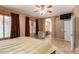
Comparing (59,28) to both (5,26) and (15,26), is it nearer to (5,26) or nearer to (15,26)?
(15,26)

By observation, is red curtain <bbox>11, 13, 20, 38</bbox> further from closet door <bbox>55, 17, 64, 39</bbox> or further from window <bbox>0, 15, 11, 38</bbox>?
closet door <bbox>55, 17, 64, 39</bbox>

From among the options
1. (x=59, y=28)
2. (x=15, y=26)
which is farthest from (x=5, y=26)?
(x=59, y=28)

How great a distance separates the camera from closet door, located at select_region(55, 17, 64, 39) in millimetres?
7812

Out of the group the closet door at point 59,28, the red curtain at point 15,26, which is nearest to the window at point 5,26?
the red curtain at point 15,26

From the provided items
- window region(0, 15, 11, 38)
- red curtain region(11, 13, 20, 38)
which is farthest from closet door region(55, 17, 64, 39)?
A: window region(0, 15, 11, 38)

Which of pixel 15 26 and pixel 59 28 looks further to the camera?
pixel 59 28

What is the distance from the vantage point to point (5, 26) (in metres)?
5.26

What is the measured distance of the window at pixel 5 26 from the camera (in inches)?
194

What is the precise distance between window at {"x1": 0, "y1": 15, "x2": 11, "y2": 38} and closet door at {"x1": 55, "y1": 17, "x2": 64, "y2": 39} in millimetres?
3894

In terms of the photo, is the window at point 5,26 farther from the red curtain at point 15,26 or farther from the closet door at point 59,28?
the closet door at point 59,28

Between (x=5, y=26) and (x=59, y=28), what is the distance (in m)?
4.27

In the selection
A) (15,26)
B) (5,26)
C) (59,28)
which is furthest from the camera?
(59,28)

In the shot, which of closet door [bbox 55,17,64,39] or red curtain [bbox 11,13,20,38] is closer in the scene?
red curtain [bbox 11,13,20,38]

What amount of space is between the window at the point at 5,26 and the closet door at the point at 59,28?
389cm
